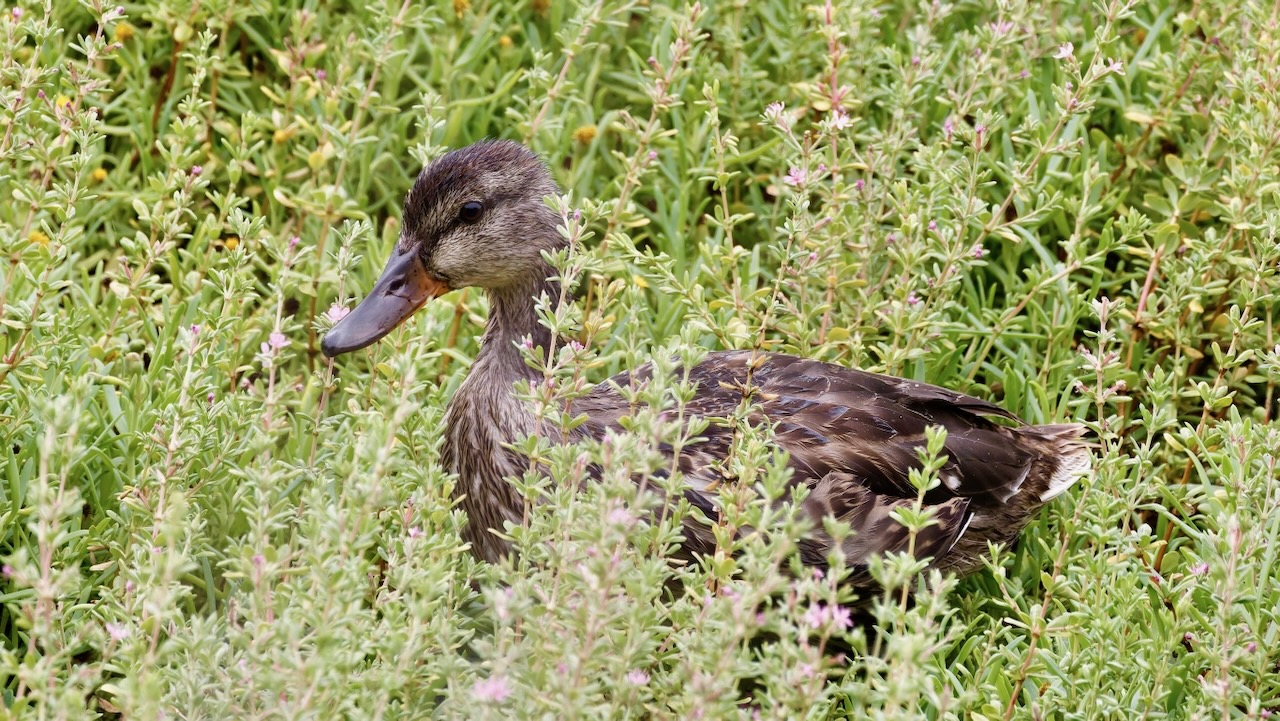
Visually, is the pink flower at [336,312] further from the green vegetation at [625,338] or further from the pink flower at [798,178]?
the pink flower at [798,178]

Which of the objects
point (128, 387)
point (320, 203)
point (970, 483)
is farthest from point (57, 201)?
point (970, 483)

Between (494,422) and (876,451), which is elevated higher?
(494,422)

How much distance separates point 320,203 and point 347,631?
246 centimetres

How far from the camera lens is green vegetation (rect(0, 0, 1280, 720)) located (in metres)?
3.08

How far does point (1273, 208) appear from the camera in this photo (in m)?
5.31

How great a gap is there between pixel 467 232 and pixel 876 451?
133 cm

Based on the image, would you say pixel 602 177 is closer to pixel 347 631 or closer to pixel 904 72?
pixel 904 72

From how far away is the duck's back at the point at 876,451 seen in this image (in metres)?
4.39

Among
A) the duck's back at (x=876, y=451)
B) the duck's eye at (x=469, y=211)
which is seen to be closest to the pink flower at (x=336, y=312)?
the duck's eye at (x=469, y=211)

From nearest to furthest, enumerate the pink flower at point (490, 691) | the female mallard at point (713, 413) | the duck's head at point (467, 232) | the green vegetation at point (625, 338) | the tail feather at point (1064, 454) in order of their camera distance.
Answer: the pink flower at point (490, 691) < the green vegetation at point (625, 338) < the female mallard at point (713, 413) < the duck's head at point (467, 232) < the tail feather at point (1064, 454)

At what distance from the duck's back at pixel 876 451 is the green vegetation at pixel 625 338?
137 millimetres

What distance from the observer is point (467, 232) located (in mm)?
4629

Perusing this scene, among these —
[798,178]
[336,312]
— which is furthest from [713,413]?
[336,312]

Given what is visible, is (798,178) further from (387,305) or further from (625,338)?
(387,305)
